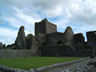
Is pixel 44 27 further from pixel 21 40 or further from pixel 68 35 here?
pixel 21 40

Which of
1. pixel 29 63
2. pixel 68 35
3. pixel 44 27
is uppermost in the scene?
pixel 44 27

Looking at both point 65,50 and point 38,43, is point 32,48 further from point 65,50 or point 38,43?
point 65,50

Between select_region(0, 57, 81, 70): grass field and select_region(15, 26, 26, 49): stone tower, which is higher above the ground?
select_region(15, 26, 26, 49): stone tower

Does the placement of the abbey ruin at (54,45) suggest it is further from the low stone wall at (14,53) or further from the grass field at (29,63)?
the grass field at (29,63)

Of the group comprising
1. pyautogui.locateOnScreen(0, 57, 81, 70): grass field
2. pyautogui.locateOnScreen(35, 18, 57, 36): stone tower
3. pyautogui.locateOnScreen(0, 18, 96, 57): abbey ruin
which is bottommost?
pyautogui.locateOnScreen(0, 57, 81, 70): grass field

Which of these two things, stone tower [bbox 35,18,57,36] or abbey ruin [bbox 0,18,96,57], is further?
stone tower [bbox 35,18,57,36]

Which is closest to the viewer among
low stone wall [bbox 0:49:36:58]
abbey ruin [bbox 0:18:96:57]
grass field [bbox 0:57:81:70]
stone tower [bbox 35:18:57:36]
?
grass field [bbox 0:57:81:70]

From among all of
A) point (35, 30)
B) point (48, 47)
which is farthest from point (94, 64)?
point (35, 30)

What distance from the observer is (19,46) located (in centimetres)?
1989

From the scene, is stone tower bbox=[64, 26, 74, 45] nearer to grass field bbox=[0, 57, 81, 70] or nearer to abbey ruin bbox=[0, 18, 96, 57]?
abbey ruin bbox=[0, 18, 96, 57]

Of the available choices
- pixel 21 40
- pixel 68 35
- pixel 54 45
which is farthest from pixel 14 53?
pixel 68 35

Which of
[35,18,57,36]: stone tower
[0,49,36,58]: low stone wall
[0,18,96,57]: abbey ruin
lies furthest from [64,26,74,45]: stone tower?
[0,49,36,58]: low stone wall

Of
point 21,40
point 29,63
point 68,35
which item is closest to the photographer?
point 29,63

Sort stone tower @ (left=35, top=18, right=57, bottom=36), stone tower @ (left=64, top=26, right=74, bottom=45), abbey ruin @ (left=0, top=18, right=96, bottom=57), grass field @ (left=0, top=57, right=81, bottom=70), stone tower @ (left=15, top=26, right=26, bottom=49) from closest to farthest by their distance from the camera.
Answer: grass field @ (left=0, top=57, right=81, bottom=70) < abbey ruin @ (left=0, top=18, right=96, bottom=57) < stone tower @ (left=15, top=26, right=26, bottom=49) < stone tower @ (left=64, top=26, right=74, bottom=45) < stone tower @ (left=35, top=18, right=57, bottom=36)
